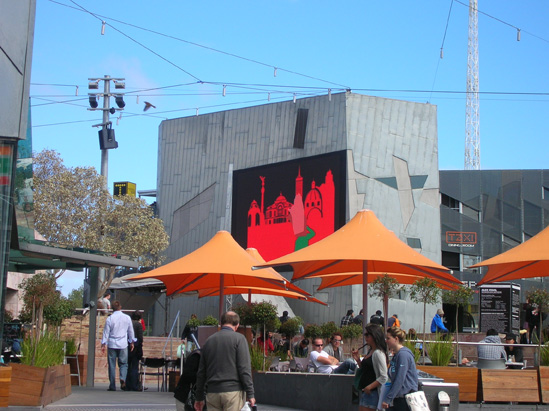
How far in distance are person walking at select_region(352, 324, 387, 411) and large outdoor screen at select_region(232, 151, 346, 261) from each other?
2235cm

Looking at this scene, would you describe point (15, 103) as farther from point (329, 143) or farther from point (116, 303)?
point (329, 143)

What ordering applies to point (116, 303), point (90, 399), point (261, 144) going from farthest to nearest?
1. point (261, 144)
2. point (116, 303)
3. point (90, 399)

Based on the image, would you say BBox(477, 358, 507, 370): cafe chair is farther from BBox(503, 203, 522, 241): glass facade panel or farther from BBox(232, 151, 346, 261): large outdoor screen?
BBox(503, 203, 522, 241): glass facade panel

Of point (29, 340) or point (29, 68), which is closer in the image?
point (29, 68)

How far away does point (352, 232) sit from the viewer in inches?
523

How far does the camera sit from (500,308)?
71.8 feet

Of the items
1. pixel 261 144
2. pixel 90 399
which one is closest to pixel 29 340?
pixel 90 399

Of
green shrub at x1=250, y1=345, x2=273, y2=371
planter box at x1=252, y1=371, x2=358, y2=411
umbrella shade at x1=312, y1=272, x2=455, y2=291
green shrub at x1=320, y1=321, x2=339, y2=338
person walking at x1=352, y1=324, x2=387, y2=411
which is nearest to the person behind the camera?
person walking at x1=352, y1=324, x2=387, y2=411

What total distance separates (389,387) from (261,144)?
90.5ft

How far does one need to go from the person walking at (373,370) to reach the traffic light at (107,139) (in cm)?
2566

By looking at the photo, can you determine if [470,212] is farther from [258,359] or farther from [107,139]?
[258,359]

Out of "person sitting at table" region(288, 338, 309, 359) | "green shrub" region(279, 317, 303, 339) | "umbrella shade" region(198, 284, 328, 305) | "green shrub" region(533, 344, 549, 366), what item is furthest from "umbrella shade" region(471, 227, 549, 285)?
"green shrub" region(279, 317, 303, 339)

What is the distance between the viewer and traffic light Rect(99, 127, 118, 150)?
32.6 meters

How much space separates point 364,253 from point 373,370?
15.0ft
